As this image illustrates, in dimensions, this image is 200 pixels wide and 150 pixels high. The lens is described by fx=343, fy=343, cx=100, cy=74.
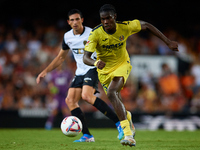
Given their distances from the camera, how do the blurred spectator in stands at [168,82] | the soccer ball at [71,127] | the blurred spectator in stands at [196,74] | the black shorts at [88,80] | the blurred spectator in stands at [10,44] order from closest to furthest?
the soccer ball at [71,127], the black shorts at [88,80], the blurred spectator in stands at [168,82], the blurred spectator in stands at [196,74], the blurred spectator in stands at [10,44]

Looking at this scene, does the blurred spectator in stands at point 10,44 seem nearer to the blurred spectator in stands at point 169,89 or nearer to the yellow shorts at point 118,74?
the blurred spectator in stands at point 169,89

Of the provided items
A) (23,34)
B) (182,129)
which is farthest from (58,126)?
(23,34)

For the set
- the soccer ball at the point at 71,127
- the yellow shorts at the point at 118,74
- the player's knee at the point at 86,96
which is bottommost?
the soccer ball at the point at 71,127

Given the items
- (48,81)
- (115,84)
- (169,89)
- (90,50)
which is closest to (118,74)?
(115,84)

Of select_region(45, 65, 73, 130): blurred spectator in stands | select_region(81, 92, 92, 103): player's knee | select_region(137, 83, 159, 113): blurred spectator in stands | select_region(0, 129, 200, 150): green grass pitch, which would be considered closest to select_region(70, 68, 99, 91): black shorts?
select_region(81, 92, 92, 103): player's knee

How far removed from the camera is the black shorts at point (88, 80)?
671 centimetres

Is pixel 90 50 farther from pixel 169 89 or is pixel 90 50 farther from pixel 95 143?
pixel 169 89

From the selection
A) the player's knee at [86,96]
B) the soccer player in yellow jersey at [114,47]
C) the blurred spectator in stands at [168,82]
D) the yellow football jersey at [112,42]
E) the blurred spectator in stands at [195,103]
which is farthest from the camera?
the blurred spectator in stands at [168,82]

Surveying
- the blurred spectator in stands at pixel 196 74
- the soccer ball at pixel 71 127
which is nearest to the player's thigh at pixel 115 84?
the soccer ball at pixel 71 127

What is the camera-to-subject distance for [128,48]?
15664 millimetres

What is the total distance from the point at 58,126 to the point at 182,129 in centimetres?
433

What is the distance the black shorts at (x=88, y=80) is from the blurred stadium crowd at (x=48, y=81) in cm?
560

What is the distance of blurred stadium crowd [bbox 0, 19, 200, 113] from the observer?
13.2 metres

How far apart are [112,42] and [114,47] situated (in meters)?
0.12
